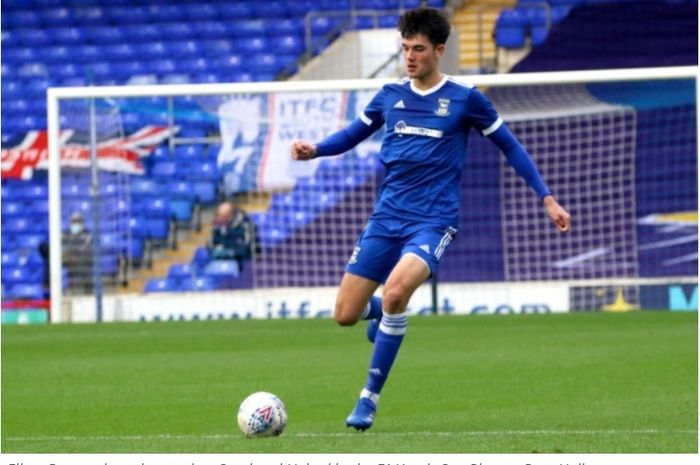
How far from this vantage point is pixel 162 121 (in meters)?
24.0

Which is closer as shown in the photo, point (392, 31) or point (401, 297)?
point (401, 297)

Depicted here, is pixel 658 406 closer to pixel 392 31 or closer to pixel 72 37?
pixel 392 31

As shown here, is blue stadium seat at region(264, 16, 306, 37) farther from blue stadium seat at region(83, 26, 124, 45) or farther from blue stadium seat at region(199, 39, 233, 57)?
blue stadium seat at region(83, 26, 124, 45)

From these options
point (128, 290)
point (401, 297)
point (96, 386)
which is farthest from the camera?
point (128, 290)

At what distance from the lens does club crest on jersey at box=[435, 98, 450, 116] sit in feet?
27.4

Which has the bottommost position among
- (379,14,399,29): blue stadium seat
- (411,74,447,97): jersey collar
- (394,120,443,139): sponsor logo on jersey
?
(394,120,443,139): sponsor logo on jersey

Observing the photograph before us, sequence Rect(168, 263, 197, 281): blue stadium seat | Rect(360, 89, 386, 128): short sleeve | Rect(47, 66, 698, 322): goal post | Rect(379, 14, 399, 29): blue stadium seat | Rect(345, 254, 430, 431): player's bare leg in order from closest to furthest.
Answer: Rect(345, 254, 430, 431): player's bare leg < Rect(360, 89, 386, 128): short sleeve < Rect(47, 66, 698, 322): goal post < Rect(168, 263, 197, 281): blue stadium seat < Rect(379, 14, 399, 29): blue stadium seat

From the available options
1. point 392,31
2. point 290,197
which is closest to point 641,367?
point 290,197

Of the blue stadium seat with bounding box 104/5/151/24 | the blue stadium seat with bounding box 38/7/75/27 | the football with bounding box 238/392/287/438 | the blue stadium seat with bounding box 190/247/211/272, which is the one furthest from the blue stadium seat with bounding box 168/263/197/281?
the football with bounding box 238/392/287/438

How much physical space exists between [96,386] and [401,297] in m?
3.79

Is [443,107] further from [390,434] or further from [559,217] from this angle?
[390,434]

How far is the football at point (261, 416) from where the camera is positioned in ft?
25.0

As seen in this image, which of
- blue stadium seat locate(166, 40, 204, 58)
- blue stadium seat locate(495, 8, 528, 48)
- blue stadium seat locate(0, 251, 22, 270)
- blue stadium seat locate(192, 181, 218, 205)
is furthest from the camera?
blue stadium seat locate(166, 40, 204, 58)

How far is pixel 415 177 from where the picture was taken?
8367 millimetres
